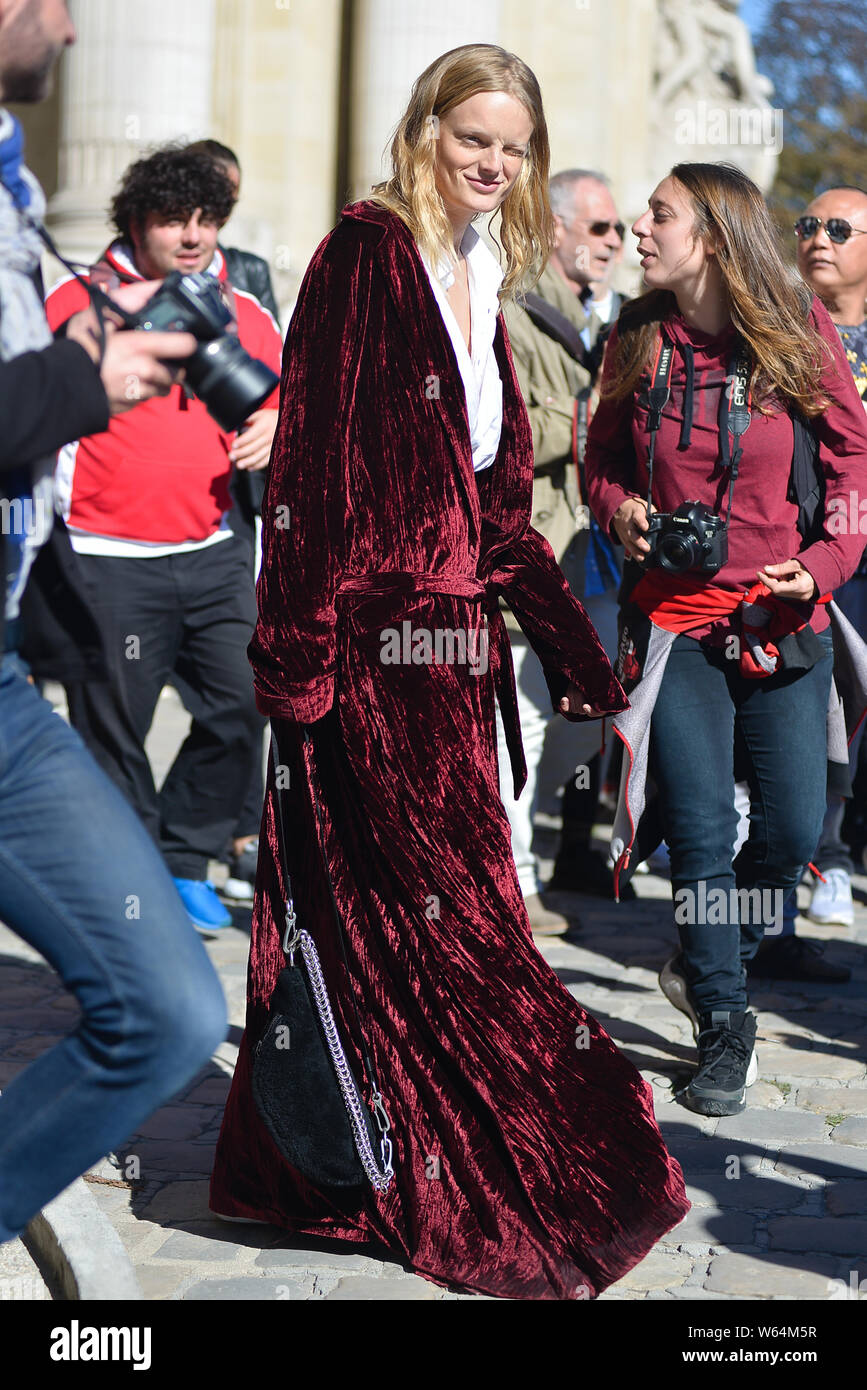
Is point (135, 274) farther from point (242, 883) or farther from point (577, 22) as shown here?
point (577, 22)

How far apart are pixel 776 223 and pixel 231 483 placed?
2.31 metres

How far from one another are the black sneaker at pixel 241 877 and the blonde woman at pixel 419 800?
10.5 ft

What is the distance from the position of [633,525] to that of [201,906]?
242 centimetres

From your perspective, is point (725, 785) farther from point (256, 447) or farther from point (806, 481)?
point (256, 447)

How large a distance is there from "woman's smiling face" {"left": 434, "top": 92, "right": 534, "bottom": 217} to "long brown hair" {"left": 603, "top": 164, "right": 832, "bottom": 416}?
3.11ft

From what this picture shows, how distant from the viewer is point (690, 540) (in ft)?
14.4

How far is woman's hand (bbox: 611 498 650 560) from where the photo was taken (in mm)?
4551

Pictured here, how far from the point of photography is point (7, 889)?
2.56m

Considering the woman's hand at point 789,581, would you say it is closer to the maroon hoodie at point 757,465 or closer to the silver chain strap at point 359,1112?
the maroon hoodie at point 757,465

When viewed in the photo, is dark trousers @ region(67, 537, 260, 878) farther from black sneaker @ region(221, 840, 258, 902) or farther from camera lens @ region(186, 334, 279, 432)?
camera lens @ region(186, 334, 279, 432)

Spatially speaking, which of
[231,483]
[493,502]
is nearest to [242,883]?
[231,483]

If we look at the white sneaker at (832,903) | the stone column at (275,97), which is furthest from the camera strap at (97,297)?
the stone column at (275,97)

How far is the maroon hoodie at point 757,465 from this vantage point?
4547mm

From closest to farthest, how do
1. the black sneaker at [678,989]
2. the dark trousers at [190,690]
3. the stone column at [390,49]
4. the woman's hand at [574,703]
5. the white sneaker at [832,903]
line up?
the woman's hand at [574,703] → the black sneaker at [678,989] → the dark trousers at [190,690] → the white sneaker at [832,903] → the stone column at [390,49]
